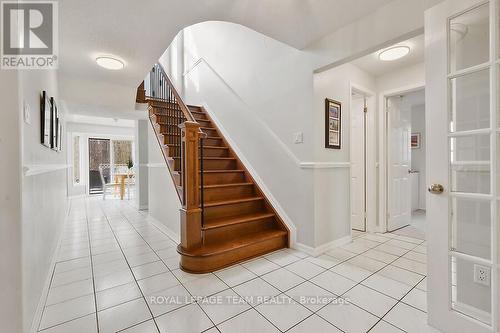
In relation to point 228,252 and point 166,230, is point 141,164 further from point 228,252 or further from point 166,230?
point 228,252

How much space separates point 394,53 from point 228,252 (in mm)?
2883

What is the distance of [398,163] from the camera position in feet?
11.7

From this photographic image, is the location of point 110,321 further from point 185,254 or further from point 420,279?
point 420,279

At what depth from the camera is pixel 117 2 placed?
1.74m

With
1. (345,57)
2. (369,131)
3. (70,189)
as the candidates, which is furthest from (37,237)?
(70,189)

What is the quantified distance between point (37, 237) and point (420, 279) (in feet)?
10.2

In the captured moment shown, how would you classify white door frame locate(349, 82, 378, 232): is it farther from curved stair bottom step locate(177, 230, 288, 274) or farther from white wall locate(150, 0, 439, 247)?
curved stair bottom step locate(177, 230, 288, 274)

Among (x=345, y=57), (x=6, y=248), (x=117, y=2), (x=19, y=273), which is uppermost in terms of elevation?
(x=117, y=2)

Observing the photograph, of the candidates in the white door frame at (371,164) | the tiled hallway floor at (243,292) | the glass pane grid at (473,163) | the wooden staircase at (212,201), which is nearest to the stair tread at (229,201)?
the wooden staircase at (212,201)

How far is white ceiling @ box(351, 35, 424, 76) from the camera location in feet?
8.87

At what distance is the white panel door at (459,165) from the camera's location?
1277mm

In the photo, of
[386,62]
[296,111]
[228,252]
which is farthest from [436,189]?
[386,62]

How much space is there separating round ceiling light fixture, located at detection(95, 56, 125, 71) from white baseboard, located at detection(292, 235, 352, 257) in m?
3.04

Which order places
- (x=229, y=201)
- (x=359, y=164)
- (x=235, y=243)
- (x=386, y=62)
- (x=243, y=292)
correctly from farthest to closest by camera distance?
1. (x=359, y=164)
2. (x=386, y=62)
3. (x=229, y=201)
4. (x=235, y=243)
5. (x=243, y=292)
